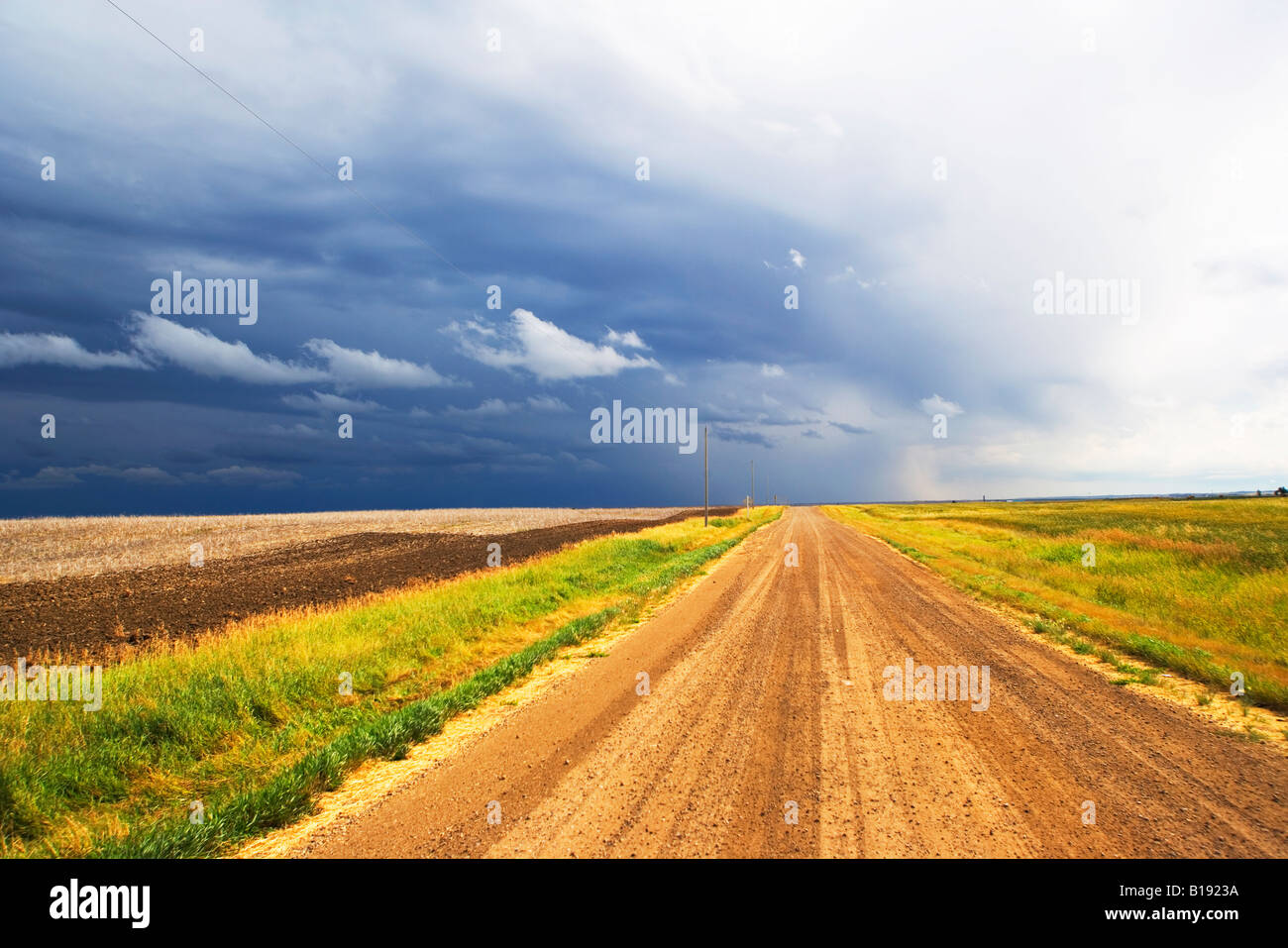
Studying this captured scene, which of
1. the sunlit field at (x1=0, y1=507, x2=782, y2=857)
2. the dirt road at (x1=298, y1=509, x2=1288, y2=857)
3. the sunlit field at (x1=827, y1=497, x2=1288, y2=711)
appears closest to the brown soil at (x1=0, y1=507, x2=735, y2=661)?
the sunlit field at (x1=0, y1=507, x2=782, y2=857)

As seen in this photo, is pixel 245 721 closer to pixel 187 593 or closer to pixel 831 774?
pixel 831 774

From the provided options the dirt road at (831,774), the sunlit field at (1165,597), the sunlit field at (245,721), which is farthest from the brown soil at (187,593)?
the sunlit field at (1165,597)

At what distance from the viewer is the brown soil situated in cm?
1531

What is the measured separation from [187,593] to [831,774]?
25577 millimetres

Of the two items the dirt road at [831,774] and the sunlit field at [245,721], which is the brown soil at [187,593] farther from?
the dirt road at [831,774]

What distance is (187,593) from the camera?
72.7ft

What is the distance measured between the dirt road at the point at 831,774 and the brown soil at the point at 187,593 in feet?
38.1

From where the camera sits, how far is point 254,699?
8203mm

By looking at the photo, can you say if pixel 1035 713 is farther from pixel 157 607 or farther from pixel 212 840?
pixel 157 607

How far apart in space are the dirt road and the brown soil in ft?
38.1

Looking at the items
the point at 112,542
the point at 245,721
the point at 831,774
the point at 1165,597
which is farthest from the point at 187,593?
the point at 112,542

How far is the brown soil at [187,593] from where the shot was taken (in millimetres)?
15313
